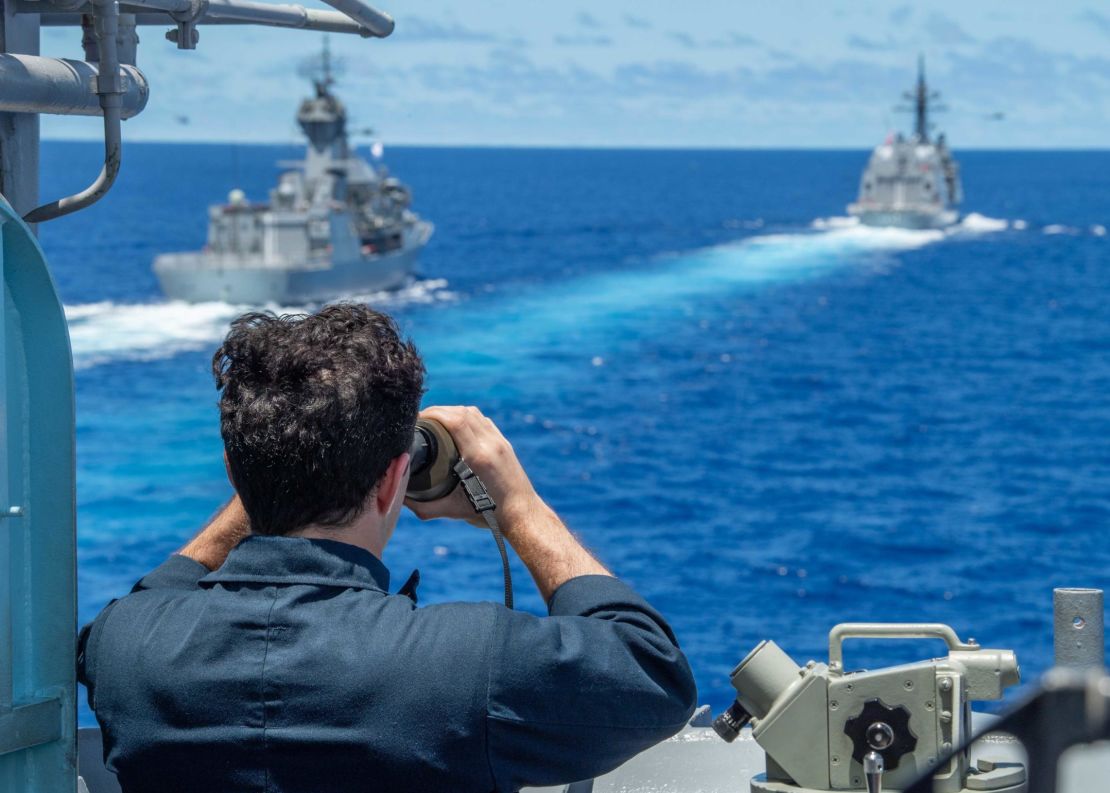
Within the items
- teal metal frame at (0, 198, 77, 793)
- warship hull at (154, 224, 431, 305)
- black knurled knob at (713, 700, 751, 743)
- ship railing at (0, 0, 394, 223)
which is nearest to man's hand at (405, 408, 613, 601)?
black knurled knob at (713, 700, 751, 743)

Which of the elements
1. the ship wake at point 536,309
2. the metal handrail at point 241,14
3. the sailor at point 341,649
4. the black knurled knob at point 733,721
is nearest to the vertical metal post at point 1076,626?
the black knurled knob at point 733,721

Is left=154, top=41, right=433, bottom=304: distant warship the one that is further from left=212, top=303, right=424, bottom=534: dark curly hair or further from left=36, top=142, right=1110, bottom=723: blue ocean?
left=212, top=303, right=424, bottom=534: dark curly hair

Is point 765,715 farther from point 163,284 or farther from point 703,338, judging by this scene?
point 163,284

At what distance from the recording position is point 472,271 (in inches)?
2096

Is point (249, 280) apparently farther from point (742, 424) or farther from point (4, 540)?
point (4, 540)

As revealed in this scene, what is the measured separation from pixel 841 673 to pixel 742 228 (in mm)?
72975

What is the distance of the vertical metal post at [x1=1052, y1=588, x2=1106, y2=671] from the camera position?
2.41 meters

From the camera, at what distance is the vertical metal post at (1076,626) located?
2.41 m

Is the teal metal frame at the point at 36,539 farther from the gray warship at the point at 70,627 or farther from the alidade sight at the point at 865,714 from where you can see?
the alidade sight at the point at 865,714

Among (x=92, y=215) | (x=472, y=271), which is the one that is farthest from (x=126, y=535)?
(x=92, y=215)

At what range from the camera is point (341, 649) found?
1.90 m

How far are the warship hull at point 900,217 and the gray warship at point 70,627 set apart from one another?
66949 mm

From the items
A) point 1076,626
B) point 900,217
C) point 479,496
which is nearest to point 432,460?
point 479,496

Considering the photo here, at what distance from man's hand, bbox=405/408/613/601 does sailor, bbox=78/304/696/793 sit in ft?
0.27
